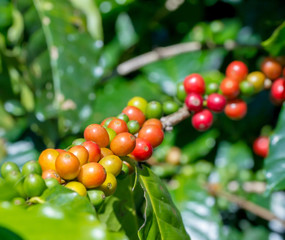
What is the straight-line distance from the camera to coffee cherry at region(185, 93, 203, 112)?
1.40 meters

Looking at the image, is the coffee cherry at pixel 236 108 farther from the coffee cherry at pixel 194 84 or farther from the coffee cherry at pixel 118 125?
the coffee cherry at pixel 118 125

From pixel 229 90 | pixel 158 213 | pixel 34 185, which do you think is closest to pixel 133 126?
pixel 158 213

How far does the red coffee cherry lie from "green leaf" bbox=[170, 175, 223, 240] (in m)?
1.00

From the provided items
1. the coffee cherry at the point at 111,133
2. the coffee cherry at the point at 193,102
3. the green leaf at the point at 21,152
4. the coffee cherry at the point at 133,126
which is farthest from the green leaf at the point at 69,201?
the green leaf at the point at 21,152

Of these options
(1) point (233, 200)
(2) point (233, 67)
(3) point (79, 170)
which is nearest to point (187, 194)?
(1) point (233, 200)

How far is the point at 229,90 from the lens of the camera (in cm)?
151

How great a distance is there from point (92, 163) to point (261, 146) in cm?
138

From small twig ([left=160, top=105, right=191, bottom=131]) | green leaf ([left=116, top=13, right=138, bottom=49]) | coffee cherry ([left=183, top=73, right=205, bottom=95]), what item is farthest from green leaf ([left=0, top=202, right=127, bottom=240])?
green leaf ([left=116, top=13, right=138, bottom=49])

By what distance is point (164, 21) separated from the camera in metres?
2.40

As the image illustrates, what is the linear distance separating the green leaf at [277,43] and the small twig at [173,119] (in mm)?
496

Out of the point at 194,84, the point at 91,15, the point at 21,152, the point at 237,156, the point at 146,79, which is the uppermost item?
the point at 91,15

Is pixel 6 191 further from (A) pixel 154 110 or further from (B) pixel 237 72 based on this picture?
(B) pixel 237 72

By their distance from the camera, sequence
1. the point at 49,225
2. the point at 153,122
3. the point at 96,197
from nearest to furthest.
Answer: the point at 49,225 < the point at 96,197 < the point at 153,122

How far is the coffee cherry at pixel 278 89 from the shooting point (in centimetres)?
160
